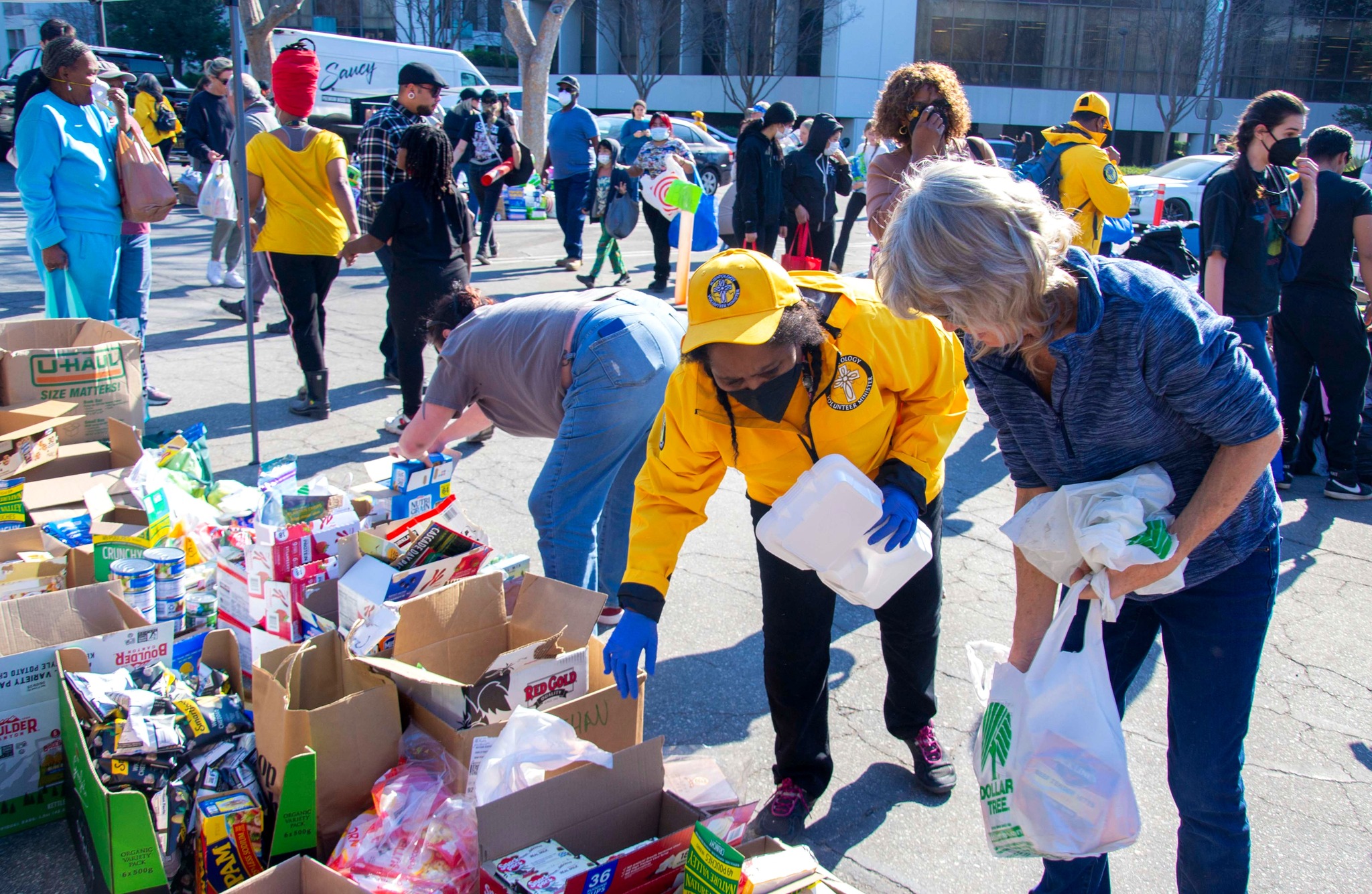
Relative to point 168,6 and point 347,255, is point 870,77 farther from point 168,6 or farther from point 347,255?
point 347,255

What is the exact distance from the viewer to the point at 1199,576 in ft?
5.76

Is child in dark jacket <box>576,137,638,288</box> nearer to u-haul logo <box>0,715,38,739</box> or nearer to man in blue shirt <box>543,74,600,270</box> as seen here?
man in blue shirt <box>543,74,600,270</box>

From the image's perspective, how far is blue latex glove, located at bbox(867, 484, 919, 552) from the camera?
202 cm

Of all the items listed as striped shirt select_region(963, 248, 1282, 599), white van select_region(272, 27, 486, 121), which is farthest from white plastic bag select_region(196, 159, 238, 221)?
white van select_region(272, 27, 486, 121)

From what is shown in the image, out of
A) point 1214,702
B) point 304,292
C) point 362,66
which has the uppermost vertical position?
point 362,66

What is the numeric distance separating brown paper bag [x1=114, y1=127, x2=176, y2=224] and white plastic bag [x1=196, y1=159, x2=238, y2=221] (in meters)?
3.10

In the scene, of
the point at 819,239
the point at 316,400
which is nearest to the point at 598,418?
the point at 316,400

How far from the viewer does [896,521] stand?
2.04 meters

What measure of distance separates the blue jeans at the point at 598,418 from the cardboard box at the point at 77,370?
216cm

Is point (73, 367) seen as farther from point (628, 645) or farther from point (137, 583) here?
point (628, 645)

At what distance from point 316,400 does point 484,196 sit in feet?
16.4

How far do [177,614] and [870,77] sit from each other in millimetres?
36437

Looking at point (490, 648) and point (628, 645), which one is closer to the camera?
point (628, 645)

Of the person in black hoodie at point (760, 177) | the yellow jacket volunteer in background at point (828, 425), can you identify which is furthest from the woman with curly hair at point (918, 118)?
the person in black hoodie at point (760, 177)
